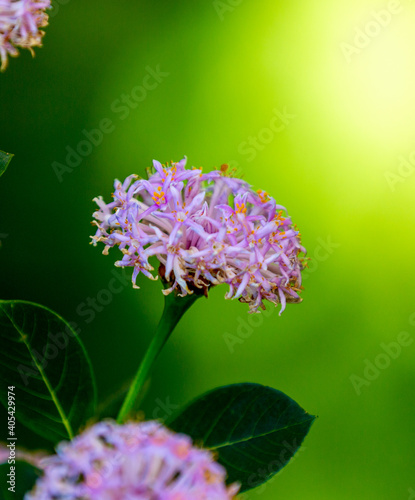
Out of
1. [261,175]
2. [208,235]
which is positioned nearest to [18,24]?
[208,235]

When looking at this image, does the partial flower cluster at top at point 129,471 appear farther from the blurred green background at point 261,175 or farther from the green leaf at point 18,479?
the blurred green background at point 261,175

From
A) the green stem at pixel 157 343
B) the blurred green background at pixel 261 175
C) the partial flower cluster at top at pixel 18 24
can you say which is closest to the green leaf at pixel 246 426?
the green stem at pixel 157 343

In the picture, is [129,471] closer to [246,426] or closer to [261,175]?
[246,426]

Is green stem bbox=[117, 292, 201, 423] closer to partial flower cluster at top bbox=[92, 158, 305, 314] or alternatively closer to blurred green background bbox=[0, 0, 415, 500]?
partial flower cluster at top bbox=[92, 158, 305, 314]

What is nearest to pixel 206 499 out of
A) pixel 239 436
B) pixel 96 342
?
pixel 239 436

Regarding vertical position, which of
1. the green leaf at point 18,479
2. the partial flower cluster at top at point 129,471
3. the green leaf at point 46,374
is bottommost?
the green leaf at point 18,479

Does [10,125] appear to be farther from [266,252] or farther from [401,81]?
[266,252]
